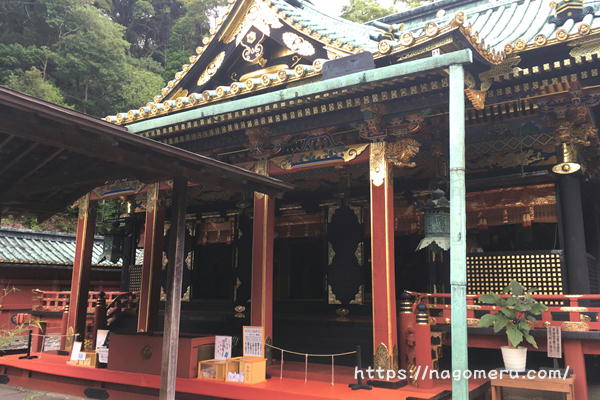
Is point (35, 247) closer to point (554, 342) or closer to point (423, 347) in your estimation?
point (423, 347)

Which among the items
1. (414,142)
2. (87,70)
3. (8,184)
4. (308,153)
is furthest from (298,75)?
(87,70)

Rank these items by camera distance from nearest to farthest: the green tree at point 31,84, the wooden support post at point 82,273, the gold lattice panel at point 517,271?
the gold lattice panel at point 517,271 → the wooden support post at point 82,273 → the green tree at point 31,84

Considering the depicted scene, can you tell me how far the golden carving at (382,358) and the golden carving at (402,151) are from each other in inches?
123

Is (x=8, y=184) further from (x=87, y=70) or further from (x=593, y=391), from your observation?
(x=87, y=70)

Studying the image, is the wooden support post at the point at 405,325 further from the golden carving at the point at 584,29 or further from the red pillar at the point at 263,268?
the golden carving at the point at 584,29

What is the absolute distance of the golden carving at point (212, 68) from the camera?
37.4ft

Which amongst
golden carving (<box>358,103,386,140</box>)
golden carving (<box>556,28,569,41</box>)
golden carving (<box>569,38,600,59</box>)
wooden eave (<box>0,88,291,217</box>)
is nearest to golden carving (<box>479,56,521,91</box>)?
golden carving (<box>556,28,569,41</box>)

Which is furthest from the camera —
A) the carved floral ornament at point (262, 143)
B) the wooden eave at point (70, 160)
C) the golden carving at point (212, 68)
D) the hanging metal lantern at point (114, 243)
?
the hanging metal lantern at point (114, 243)

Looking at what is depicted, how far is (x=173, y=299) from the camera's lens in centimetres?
655

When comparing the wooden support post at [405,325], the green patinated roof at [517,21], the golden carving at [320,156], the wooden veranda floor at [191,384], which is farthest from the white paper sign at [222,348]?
the green patinated roof at [517,21]

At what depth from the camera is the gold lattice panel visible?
28.4ft

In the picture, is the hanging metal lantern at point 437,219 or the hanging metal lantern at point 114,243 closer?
the hanging metal lantern at point 437,219

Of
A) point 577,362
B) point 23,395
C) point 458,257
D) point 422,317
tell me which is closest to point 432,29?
point 458,257

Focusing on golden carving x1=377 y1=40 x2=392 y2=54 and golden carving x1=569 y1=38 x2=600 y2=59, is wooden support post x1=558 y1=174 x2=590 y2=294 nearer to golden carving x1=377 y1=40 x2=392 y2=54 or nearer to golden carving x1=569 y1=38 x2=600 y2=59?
golden carving x1=569 y1=38 x2=600 y2=59
